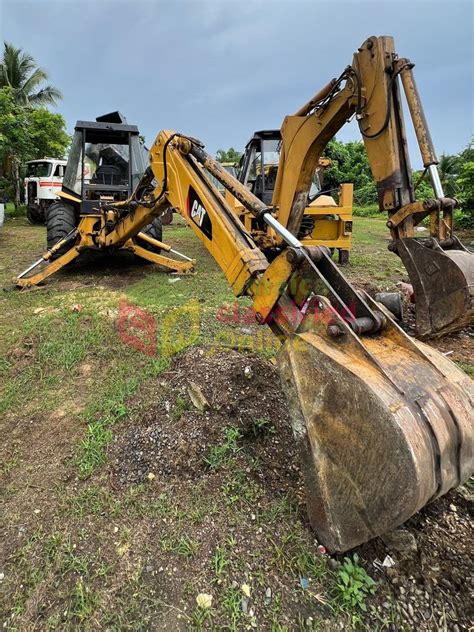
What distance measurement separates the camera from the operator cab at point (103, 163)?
6109 millimetres

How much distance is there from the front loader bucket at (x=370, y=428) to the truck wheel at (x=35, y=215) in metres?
15.6

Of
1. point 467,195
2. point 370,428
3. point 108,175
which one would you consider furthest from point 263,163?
point 467,195

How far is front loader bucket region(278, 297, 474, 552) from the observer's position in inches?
52.1

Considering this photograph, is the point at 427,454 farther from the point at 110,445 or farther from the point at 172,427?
the point at 110,445

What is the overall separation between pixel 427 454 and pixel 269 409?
1217mm

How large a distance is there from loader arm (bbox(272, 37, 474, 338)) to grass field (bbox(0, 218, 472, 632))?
5.05 feet

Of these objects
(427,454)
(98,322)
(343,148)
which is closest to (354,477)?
(427,454)

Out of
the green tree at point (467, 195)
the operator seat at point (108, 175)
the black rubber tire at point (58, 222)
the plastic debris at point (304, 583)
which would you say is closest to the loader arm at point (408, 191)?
the plastic debris at point (304, 583)

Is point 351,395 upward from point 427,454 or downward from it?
upward

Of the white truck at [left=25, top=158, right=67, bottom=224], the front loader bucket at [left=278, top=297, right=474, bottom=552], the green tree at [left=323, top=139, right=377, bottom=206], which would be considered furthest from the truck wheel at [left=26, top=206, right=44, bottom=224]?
the green tree at [left=323, top=139, right=377, bottom=206]

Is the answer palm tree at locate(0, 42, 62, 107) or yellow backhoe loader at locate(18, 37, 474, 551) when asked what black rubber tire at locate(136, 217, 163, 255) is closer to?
yellow backhoe loader at locate(18, 37, 474, 551)

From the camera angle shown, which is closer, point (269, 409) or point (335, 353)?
point (335, 353)

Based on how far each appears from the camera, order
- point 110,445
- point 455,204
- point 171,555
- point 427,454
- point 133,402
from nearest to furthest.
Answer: point 427,454 → point 171,555 → point 110,445 → point 133,402 → point 455,204

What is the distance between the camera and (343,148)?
26.8m
